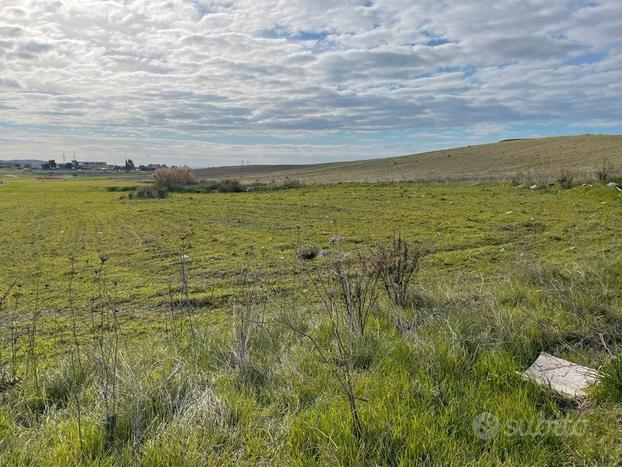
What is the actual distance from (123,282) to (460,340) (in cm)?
839

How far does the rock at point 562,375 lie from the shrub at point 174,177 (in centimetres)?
4927

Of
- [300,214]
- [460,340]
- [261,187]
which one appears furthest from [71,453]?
→ [261,187]

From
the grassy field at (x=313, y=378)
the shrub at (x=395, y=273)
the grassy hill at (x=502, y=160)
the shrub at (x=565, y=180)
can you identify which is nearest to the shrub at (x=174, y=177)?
the grassy hill at (x=502, y=160)

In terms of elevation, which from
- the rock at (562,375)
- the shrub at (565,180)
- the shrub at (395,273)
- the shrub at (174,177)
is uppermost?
the shrub at (174,177)

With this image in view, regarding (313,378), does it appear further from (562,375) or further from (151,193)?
(151,193)

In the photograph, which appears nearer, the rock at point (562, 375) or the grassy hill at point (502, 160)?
the rock at point (562, 375)

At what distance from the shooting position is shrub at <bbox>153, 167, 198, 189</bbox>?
1984 inches

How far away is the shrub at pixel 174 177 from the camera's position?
165ft

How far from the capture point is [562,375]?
3.64 m

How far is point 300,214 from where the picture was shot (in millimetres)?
22141

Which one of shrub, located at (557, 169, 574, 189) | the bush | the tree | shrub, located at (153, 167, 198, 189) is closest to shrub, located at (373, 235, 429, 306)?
shrub, located at (557, 169, 574, 189)

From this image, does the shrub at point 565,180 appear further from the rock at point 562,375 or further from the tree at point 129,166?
the tree at point 129,166

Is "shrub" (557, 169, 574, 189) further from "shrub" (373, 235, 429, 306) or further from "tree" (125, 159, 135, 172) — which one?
"tree" (125, 159, 135, 172)

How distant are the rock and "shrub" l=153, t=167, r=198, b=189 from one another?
162 ft
